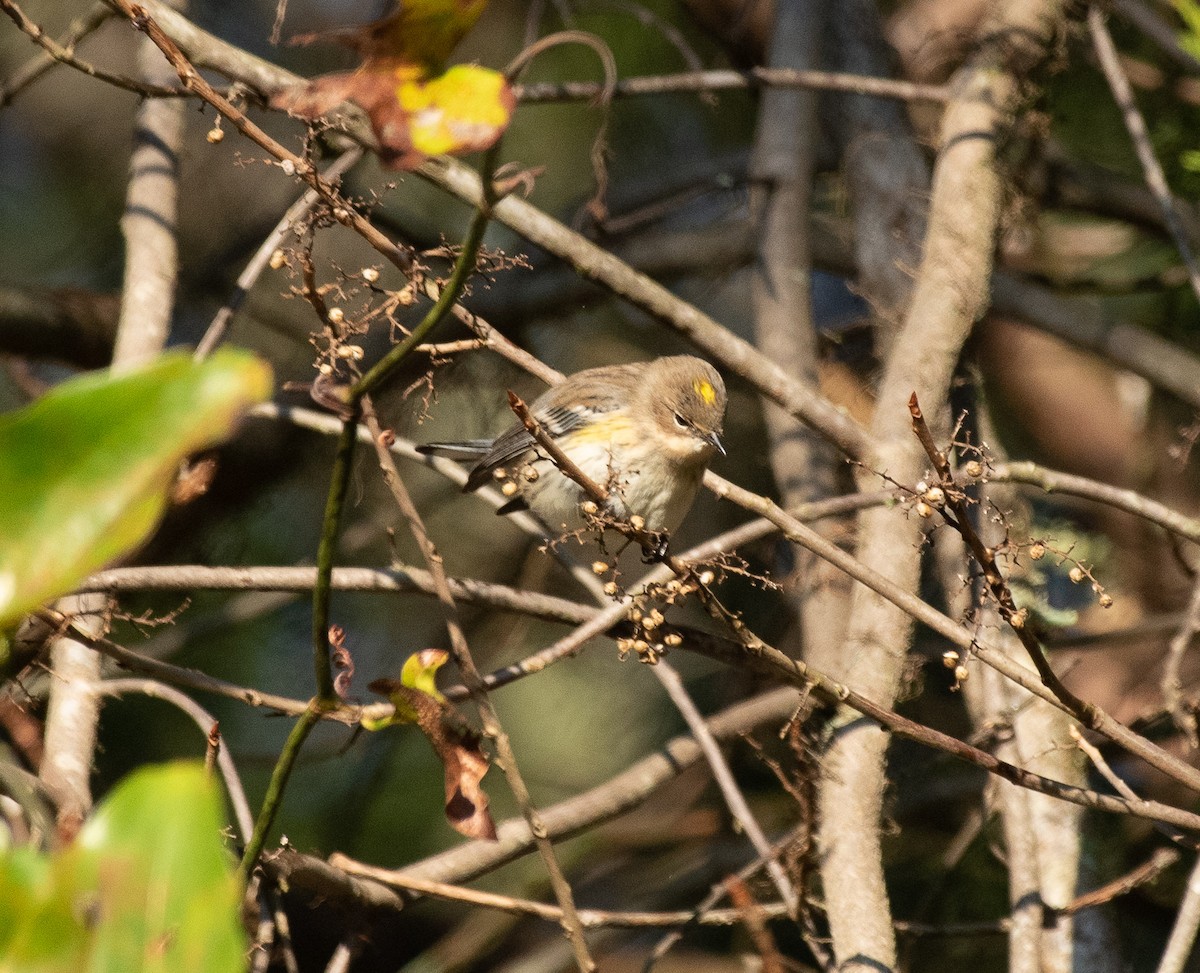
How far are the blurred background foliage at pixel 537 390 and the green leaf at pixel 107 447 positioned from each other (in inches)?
138

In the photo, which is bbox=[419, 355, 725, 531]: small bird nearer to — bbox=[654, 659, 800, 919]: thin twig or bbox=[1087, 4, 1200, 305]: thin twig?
bbox=[654, 659, 800, 919]: thin twig

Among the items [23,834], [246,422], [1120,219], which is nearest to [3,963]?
[23,834]

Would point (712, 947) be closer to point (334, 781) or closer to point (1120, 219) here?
point (334, 781)

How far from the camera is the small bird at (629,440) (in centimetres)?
431

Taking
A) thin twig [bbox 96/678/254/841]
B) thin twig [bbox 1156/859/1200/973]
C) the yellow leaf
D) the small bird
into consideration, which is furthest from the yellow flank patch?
the yellow leaf

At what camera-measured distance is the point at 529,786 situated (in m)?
5.52

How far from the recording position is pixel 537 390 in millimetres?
5738

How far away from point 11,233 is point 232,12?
154cm

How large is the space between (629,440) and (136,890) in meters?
3.50

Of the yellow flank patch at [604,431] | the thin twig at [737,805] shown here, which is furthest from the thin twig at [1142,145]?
the thin twig at [737,805]

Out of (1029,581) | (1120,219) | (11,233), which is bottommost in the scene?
(1029,581)

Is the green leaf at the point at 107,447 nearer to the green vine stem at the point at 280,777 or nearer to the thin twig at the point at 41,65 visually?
the green vine stem at the point at 280,777

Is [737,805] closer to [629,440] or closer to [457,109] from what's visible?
[629,440]

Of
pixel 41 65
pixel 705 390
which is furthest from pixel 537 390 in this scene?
pixel 41 65
